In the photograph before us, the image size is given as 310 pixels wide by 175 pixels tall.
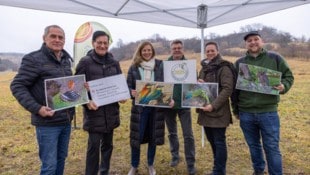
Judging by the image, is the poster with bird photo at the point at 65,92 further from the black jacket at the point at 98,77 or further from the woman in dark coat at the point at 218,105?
the woman in dark coat at the point at 218,105

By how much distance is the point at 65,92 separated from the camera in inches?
137

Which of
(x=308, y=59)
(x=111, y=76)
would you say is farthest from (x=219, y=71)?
(x=308, y=59)

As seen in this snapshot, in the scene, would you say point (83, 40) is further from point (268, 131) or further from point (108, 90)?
point (268, 131)

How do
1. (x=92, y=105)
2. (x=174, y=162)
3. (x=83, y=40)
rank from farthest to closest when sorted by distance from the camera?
1. (x=83, y=40)
2. (x=174, y=162)
3. (x=92, y=105)

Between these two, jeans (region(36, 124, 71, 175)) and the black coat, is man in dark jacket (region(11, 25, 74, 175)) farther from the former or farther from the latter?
the black coat

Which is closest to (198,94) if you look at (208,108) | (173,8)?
(208,108)

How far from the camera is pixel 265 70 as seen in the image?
3936 mm

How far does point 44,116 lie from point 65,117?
297mm

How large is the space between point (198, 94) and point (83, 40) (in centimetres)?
469

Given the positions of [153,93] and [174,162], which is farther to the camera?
[174,162]

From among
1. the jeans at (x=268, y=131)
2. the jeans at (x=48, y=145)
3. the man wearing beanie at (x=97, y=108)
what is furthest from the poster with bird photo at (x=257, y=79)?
the jeans at (x=48, y=145)

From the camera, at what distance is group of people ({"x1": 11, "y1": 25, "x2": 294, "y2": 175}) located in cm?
327

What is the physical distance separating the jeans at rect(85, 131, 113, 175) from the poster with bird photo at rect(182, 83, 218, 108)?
1.19 metres

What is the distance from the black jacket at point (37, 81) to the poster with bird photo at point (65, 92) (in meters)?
0.06
